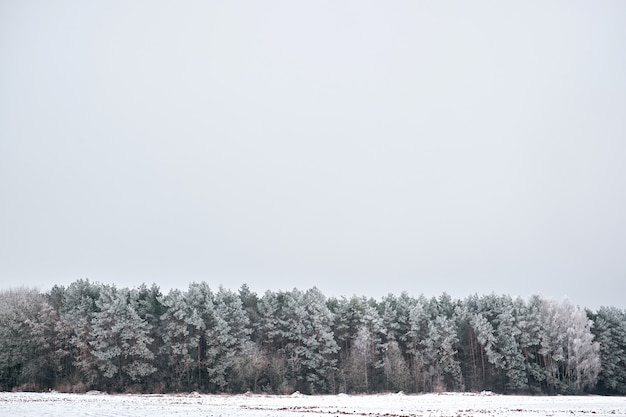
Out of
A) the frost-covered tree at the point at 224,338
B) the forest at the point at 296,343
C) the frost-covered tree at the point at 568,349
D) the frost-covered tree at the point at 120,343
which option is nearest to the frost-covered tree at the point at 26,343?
the forest at the point at 296,343

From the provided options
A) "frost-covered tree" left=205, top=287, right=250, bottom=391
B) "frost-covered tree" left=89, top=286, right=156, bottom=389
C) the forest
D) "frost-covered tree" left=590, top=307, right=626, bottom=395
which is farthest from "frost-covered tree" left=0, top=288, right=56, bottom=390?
"frost-covered tree" left=590, top=307, right=626, bottom=395

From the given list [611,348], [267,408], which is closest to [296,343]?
[267,408]

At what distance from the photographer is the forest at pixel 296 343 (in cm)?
6375

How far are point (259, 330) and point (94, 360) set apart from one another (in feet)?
68.3

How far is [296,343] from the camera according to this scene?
2852 inches

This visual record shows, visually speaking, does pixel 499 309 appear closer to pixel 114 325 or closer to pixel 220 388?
pixel 220 388

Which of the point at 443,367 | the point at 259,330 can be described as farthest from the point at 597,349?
the point at 259,330

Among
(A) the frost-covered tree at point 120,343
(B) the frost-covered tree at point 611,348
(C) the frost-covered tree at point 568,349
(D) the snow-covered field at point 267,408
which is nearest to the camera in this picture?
(D) the snow-covered field at point 267,408

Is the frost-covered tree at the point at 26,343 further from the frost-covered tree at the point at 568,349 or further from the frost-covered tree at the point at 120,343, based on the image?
the frost-covered tree at the point at 568,349

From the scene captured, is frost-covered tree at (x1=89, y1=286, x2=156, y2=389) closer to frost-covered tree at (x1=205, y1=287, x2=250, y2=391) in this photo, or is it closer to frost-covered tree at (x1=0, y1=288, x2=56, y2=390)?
frost-covered tree at (x1=0, y1=288, x2=56, y2=390)

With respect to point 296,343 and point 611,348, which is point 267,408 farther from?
point 611,348

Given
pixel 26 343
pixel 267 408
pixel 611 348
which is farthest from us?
pixel 611 348

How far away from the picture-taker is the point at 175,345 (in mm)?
64938

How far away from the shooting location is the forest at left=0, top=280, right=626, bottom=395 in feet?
209
